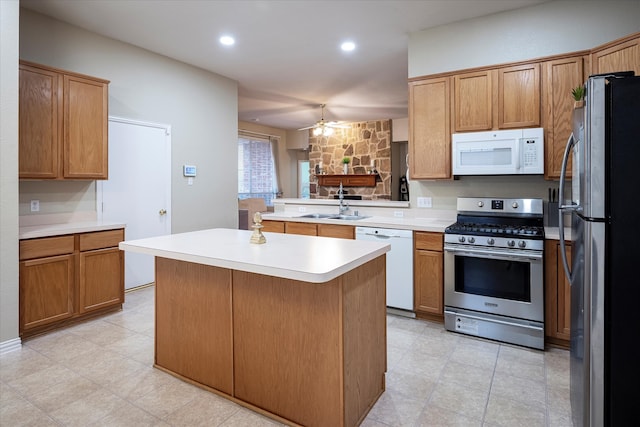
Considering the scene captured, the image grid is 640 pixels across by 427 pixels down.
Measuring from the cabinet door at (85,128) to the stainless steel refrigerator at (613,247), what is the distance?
3.95 meters

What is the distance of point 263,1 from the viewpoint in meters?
3.32

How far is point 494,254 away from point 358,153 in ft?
22.7

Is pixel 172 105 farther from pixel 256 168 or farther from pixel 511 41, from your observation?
pixel 256 168

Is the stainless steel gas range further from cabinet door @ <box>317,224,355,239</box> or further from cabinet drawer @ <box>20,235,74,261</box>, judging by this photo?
cabinet drawer @ <box>20,235,74,261</box>

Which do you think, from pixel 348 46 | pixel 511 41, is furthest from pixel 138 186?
pixel 511 41

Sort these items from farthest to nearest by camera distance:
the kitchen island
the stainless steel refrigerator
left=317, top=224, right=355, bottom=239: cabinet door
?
left=317, top=224, right=355, bottom=239: cabinet door
the kitchen island
the stainless steel refrigerator

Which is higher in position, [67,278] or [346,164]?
[346,164]

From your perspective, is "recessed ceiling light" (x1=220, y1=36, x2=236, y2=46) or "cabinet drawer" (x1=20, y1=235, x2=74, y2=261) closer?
"cabinet drawer" (x1=20, y1=235, x2=74, y2=261)

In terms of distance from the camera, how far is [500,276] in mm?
2965

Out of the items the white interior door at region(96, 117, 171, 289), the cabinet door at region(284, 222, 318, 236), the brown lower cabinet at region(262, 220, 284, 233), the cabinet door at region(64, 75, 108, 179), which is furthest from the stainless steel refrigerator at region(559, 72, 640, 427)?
the white interior door at region(96, 117, 171, 289)

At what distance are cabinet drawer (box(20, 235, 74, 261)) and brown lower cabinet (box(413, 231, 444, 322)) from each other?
312 centimetres

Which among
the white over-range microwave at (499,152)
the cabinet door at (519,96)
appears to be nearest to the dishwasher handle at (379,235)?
the white over-range microwave at (499,152)

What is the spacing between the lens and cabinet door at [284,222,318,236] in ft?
13.4

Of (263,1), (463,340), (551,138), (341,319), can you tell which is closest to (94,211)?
(263,1)
